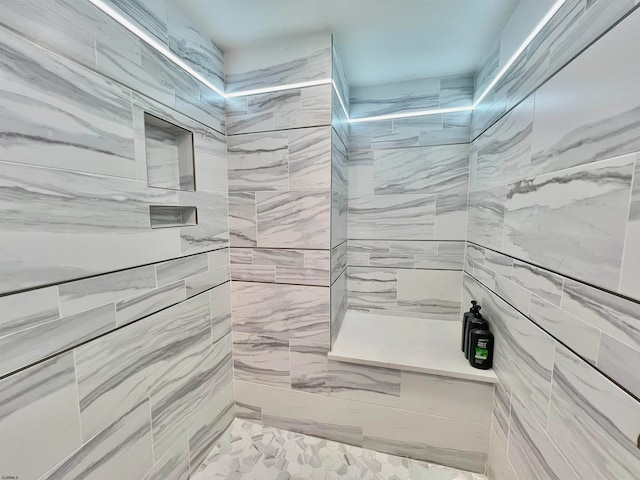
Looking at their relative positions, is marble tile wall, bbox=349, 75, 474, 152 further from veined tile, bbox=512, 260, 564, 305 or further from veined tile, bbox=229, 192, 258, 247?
veined tile, bbox=512, 260, 564, 305

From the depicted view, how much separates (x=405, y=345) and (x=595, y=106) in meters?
1.19

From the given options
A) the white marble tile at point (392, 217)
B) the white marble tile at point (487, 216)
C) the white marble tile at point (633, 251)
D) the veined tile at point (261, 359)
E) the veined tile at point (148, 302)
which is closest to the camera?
the white marble tile at point (633, 251)

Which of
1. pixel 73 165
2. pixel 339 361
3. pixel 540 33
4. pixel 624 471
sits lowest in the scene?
pixel 339 361

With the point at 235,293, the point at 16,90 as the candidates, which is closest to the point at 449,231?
the point at 235,293

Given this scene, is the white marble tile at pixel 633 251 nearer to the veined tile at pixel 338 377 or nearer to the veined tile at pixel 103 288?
the veined tile at pixel 338 377

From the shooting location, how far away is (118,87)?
0.81m

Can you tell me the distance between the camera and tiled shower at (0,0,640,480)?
60cm

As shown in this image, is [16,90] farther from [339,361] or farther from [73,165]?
[339,361]

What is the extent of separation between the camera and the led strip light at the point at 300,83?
80 centimetres

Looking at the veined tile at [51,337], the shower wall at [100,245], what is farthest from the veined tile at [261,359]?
the veined tile at [51,337]

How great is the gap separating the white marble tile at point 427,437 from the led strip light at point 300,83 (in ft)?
5.20

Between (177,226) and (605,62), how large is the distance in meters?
1.36

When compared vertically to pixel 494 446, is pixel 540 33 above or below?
above

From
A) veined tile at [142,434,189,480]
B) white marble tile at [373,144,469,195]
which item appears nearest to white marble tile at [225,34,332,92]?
white marble tile at [373,144,469,195]
